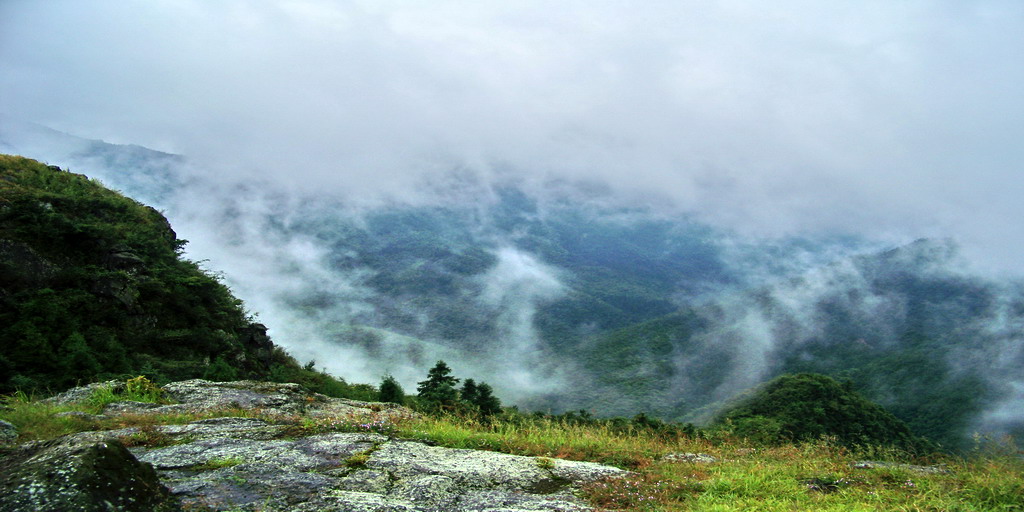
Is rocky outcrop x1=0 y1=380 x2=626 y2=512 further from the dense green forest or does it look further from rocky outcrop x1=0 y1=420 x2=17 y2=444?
the dense green forest

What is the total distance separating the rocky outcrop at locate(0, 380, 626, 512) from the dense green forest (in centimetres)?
1604

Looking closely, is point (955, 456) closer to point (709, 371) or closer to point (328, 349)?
point (709, 371)

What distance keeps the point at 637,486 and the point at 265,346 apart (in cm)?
3656

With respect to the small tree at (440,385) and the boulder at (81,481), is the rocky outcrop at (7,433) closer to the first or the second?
the boulder at (81,481)

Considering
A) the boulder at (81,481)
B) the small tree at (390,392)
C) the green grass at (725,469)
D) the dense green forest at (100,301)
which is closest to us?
the boulder at (81,481)

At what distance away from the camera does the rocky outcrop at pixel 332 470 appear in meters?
6.63

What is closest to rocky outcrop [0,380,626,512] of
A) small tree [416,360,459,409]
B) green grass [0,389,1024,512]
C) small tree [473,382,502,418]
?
green grass [0,389,1024,512]

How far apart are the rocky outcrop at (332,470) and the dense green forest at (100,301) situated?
1604cm

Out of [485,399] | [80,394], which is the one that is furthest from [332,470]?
[485,399]

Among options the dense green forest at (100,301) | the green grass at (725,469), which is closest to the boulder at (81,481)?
the green grass at (725,469)

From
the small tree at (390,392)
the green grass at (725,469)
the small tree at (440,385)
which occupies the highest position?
the small tree at (440,385)

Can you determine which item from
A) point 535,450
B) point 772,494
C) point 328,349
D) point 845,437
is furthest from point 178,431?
point 328,349

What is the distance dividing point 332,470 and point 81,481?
3.13 meters

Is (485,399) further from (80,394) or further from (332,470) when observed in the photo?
(332,470)
